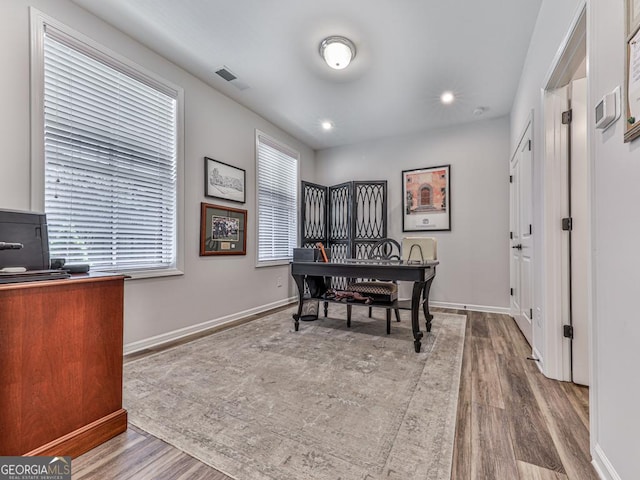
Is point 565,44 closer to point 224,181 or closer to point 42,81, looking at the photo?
point 224,181

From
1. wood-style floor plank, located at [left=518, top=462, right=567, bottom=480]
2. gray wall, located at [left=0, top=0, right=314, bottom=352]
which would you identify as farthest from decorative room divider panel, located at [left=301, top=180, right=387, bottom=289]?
wood-style floor plank, located at [left=518, top=462, right=567, bottom=480]

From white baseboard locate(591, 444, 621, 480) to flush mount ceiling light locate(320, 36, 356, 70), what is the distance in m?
3.06

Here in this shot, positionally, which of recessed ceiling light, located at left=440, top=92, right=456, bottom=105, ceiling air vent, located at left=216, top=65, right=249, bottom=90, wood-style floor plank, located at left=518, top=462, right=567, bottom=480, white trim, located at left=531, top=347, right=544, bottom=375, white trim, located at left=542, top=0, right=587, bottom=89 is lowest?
wood-style floor plank, located at left=518, top=462, right=567, bottom=480

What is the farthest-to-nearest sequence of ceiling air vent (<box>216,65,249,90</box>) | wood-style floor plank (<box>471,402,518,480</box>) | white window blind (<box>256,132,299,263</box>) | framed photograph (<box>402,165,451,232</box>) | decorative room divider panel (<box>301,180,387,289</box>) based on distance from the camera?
1. decorative room divider panel (<box>301,180,387,289</box>)
2. framed photograph (<box>402,165,451,232</box>)
3. white window blind (<box>256,132,299,263</box>)
4. ceiling air vent (<box>216,65,249,90</box>)
5. wood-style floor plank (<box>471,402,518,480</box>)

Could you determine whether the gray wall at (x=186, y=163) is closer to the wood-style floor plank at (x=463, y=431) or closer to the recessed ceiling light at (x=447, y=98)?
the recessed ceiling light at (x=447, y=98)

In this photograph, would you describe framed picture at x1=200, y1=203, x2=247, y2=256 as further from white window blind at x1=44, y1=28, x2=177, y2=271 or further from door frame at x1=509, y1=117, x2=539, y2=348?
door frame at x1=509, y1=117, x2=539, y2=348

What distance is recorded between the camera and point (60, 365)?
129 centimetres

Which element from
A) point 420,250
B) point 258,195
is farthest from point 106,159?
point 420,250

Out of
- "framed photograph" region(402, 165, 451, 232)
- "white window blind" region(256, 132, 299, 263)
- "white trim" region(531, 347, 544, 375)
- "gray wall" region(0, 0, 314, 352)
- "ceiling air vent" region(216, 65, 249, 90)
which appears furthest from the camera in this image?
"framed photograph" region(402, 165, 451, 232)

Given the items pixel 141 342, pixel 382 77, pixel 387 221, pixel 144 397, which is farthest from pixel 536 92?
pixel 141 342

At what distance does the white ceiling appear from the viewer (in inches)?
88.7

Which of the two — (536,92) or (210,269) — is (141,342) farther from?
(536,92)

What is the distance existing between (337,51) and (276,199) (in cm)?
238

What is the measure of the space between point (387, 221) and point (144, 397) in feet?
13.1
